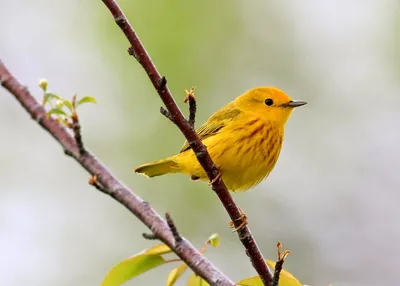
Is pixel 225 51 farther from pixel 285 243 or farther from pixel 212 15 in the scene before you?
pixel 285 243

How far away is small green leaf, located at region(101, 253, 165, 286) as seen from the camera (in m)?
2.26

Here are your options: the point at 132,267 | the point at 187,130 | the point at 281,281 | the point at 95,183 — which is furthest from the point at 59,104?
the point at 281,281

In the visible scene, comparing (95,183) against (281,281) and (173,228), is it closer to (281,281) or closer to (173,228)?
(173,228)

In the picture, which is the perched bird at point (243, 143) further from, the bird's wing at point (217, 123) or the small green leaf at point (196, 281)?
the small green leaf at point (196, 281)

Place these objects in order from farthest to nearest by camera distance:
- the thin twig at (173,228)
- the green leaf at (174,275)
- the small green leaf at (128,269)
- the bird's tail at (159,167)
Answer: the bird's tail at (159,167) < the green leaf at (174,275) < the small green leaf at (128,269) < the thin twig at (173,228)

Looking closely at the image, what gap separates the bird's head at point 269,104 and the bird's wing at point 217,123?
11 cm

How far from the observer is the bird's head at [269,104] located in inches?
177

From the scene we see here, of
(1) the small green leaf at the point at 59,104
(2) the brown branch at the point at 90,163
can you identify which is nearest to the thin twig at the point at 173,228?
(2) the brown branch at the point at 90,163

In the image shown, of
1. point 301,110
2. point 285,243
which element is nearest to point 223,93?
point 301,110

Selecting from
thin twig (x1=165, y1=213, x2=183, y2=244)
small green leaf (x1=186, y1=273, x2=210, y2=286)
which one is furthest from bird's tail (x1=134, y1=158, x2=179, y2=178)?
thin twig (x1=165, y1=213, x2=183, y2=244)

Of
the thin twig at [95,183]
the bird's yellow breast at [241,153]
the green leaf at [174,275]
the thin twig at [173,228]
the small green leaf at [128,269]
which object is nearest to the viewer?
the thin twig at [95,183]

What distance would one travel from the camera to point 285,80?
7.94 metres

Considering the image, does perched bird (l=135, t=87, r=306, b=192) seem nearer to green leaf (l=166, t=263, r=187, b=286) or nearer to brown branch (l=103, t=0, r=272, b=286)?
brown branch (l=103, t=0, r=272, b=286)

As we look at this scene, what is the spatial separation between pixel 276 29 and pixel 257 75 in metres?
0.74
